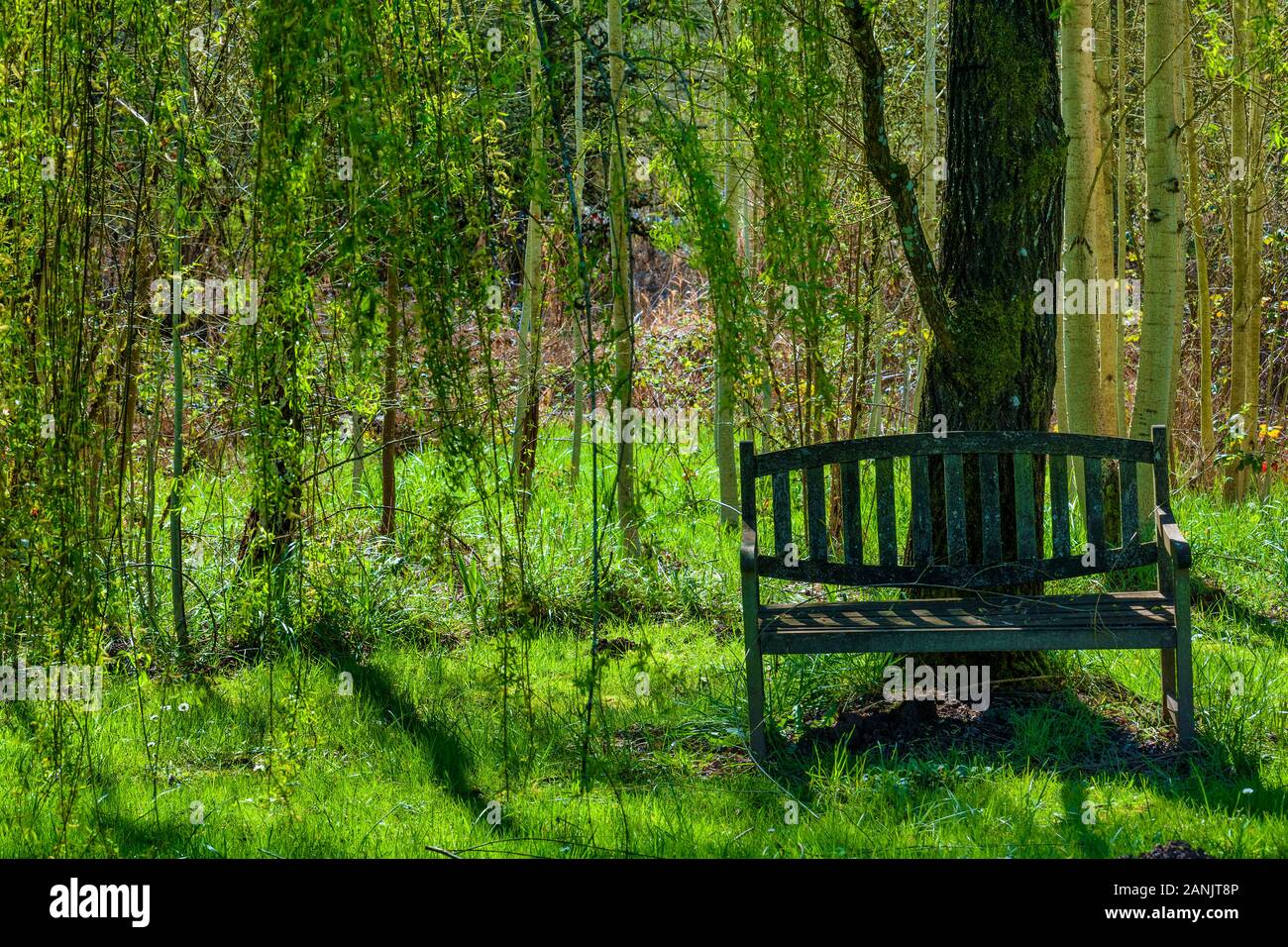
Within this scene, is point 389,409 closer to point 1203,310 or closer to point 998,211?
point 998,211

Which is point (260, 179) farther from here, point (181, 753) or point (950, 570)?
point (950, 570)

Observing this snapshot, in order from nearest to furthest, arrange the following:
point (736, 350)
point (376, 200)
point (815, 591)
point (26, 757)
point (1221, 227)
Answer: point (376, 200) < point (736, 350) < point (26, 757) < point (815, 591) < point (1221, 227)

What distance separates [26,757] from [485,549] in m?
2.17

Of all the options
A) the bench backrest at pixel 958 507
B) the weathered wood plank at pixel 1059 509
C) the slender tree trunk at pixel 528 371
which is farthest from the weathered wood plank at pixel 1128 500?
the slender tree trunk at pixel 528 371

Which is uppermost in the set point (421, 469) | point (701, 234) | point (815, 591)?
point (701, 234)

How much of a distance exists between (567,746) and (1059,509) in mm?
1830

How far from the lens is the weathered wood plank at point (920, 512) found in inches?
176

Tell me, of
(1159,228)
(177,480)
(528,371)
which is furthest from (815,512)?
(1159,228)

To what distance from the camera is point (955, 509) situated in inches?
176

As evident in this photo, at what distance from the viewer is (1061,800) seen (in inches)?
145

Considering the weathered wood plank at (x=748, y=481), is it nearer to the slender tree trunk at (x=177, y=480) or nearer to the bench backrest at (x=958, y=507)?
the bench backrest at (x=958, y=507)

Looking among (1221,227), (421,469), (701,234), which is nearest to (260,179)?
(701,234)

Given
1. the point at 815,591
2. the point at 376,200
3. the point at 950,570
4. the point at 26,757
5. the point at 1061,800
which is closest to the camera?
the point at 376,200

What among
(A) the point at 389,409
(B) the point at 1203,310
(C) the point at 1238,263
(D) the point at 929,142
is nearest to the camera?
(A) the point at 389,409
